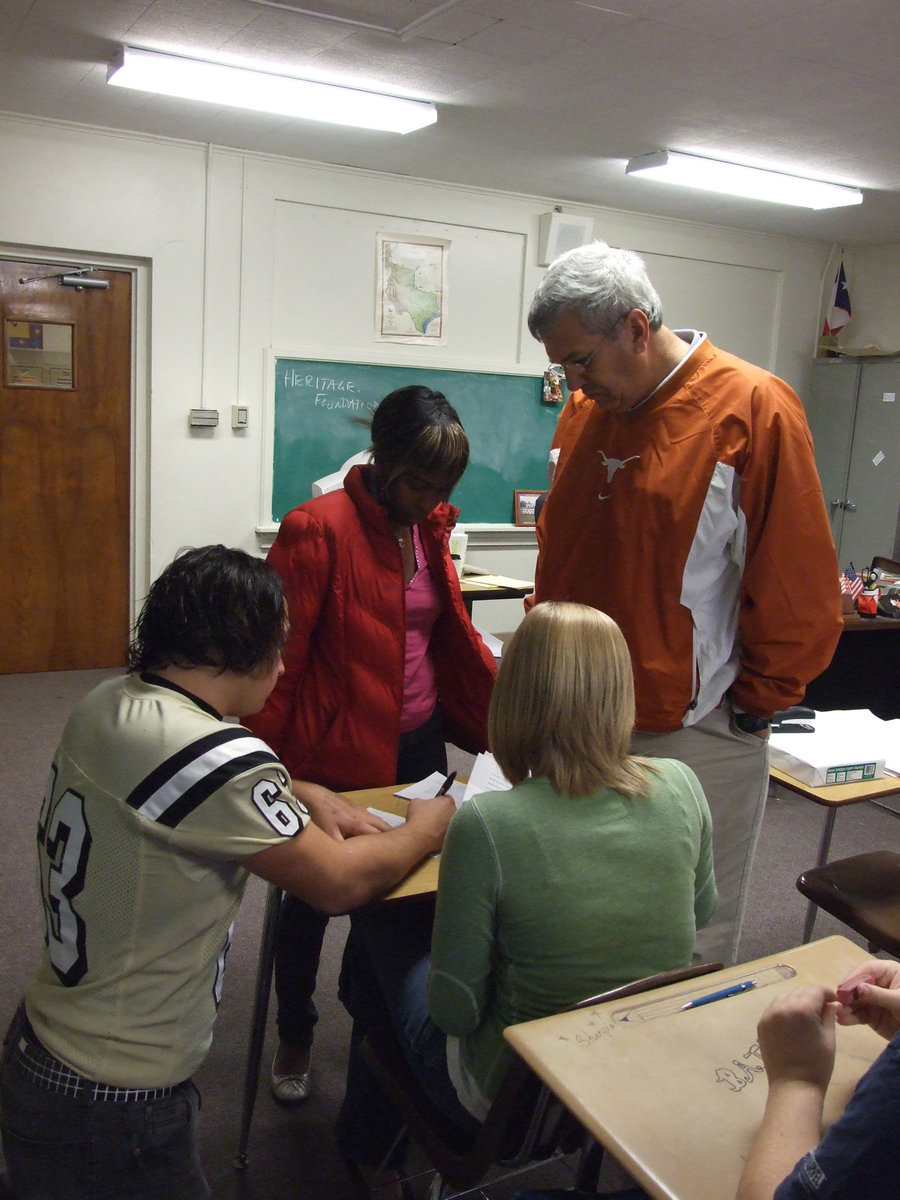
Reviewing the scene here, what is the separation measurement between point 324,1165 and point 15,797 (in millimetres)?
2158

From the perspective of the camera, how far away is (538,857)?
1.22 meters

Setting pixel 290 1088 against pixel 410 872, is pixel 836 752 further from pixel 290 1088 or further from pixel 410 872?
pixel 290 1088

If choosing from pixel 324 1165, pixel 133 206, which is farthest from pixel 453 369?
pixel 324 1165

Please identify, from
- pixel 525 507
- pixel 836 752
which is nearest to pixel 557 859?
pixel 836 752

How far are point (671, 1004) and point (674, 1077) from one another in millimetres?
136

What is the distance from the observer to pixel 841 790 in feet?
6.99

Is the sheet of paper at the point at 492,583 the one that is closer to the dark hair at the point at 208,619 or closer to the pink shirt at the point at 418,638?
the pink shirt at the point at 418,638

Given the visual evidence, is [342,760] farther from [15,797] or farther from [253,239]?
[253,239]

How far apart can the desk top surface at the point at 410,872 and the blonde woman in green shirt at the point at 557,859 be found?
0.61ft

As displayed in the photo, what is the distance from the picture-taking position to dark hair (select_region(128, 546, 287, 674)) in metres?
1.24

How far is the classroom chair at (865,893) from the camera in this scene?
199 centimetres

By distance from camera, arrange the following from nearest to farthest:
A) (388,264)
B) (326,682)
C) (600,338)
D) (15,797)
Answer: (600,338)
(326,682)
(15,797)
(388,264)

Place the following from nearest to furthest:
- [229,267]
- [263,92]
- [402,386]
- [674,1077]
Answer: [674,1077] < [263,92] < [229,267] < [402,386]

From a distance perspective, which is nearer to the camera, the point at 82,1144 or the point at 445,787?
→ the point at 82,1144
